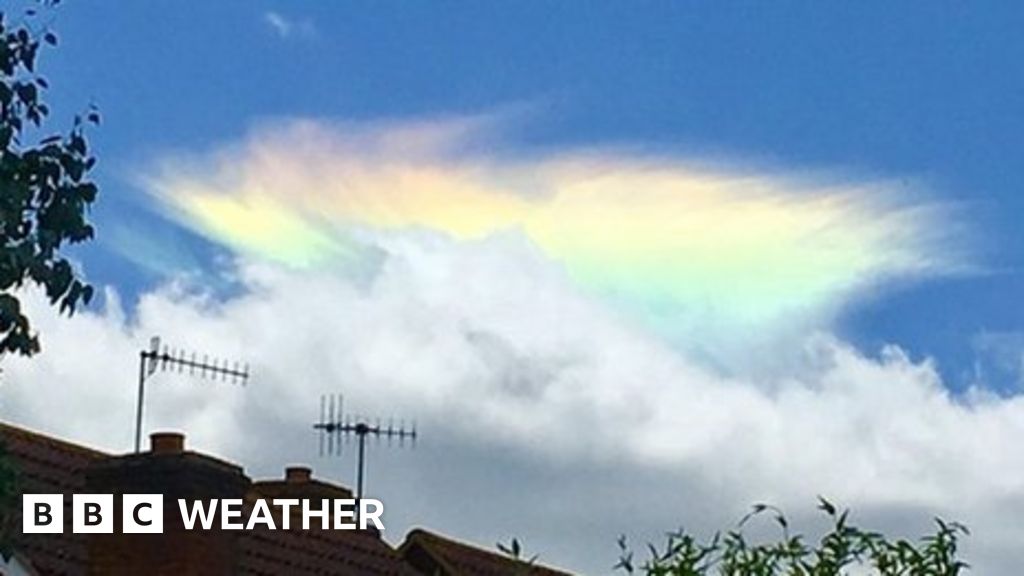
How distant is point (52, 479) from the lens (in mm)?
23766

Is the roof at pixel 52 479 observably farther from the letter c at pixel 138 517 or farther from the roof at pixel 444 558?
the roof at pixel 444 558

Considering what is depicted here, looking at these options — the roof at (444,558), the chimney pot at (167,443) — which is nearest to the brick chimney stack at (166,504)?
the chimney pot at (167,443)

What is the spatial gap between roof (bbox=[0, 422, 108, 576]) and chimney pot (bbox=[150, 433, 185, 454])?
49.2 inches

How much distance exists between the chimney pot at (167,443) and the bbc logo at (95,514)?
0.47 m

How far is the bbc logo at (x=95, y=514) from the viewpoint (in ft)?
68.9

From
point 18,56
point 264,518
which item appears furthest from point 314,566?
point 18,56

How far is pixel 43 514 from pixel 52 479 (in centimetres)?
162

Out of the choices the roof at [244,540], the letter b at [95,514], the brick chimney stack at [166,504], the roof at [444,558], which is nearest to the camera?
the brick chimney stack at [166,504]

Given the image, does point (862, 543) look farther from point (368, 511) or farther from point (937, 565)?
point (368, 511)

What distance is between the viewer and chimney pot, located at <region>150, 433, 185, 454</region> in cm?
2120

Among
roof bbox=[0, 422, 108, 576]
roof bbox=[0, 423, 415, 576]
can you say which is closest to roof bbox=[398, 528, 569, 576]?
roof bbox=[0, 423, 415, 576]

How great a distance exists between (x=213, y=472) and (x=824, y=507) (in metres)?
9.06

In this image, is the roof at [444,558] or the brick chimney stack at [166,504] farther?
the roof at [444,558]

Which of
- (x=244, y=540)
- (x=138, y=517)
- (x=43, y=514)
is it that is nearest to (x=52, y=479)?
(x=43, y=514)
